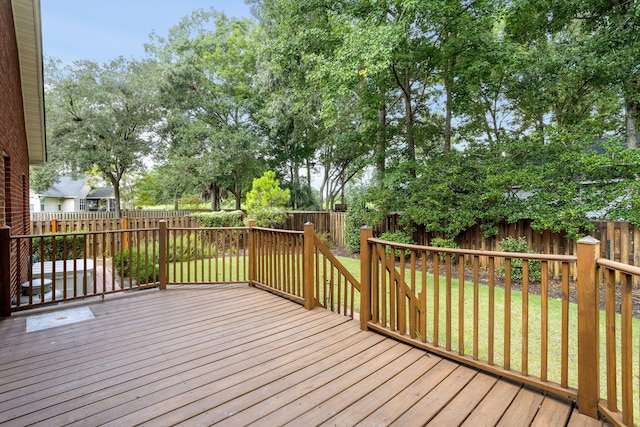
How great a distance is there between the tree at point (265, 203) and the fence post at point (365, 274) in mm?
8200

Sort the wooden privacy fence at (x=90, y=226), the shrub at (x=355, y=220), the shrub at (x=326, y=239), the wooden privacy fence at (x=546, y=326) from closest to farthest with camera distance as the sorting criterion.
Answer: the wooden privacy fence at (x=546, y=326) < the wooden privacy fence at (x=90, y=226) < the shrub at (x=355, y=220) < the shrub at (x=326, y=239)

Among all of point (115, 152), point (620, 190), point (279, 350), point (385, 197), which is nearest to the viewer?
point (279, 350)

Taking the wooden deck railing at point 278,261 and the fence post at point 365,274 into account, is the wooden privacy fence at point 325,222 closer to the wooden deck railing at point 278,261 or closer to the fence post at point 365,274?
the wooden deck railing at point 278,261

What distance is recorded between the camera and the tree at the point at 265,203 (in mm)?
10984

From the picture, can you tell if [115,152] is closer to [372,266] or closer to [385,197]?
[385,197]

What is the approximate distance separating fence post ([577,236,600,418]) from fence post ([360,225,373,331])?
1617 millimetres

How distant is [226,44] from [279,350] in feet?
61.5


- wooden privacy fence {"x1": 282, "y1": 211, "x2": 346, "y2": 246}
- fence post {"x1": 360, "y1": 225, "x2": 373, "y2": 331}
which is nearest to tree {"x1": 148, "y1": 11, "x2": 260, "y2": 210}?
wooden privacy fence {"x1": 282, "y1": 211, "x2": 346, "y2": 246}

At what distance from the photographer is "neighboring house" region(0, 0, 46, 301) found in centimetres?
402

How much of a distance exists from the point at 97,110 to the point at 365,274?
18.0 metres

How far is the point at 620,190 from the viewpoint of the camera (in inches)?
223

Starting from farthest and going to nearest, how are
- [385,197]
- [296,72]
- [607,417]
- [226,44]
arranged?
[226,44] → [296,72] → [385,197] → [607,417]

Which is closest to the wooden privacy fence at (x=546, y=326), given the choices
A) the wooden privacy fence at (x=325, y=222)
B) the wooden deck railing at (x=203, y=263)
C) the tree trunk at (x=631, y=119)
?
the wooden deck railing at (x=203, y=263)

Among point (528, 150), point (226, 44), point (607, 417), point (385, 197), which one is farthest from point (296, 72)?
point (607, 417)
